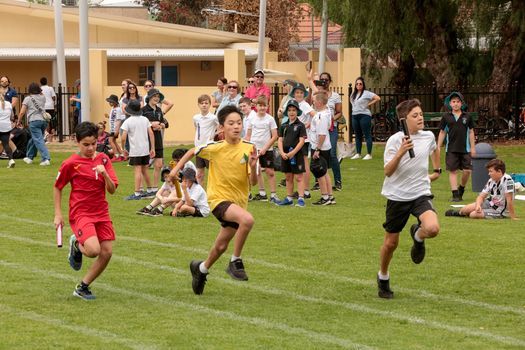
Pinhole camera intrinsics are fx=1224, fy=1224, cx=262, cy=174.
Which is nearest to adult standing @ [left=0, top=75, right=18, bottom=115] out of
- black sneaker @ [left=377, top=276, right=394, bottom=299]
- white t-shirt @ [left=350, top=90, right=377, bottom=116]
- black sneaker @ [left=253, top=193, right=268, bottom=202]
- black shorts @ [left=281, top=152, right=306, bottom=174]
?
white t-shirt @ [left=350, top=90, right=377, bottom=116]

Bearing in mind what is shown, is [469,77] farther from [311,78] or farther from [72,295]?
[72,295]

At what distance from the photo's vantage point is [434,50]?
3531 centimetres

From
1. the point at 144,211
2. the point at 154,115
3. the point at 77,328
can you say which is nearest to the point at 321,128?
the point at 144,211

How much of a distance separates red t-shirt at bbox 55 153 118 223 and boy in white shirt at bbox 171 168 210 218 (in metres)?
6.22

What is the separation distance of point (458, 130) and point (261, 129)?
10.4 ft

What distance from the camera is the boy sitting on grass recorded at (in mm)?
16875

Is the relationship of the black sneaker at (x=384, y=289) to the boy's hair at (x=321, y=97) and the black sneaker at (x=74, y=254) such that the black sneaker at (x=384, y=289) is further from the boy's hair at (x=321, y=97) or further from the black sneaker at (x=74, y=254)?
the boy's hair at (x=321, y=97)

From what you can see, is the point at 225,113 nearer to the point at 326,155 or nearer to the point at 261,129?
the point at 261,129

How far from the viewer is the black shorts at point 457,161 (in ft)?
64.0

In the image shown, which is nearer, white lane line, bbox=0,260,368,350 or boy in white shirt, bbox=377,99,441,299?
white lane line, bbox=0,260,368,350

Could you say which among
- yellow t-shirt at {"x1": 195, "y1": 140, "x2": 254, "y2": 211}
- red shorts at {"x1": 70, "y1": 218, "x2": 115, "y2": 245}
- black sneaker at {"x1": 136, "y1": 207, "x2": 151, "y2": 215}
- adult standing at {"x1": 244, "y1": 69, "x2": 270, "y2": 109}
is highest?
adult standing at {"x1": 244, "y1": 69, "x2": 270, "y2": 109}

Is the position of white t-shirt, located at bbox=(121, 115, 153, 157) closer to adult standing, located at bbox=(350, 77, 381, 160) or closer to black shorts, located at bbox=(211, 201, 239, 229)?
black shorts, located at bbox=(211, 201, 239, 229)

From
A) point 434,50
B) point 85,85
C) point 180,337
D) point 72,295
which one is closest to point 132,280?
point 72,295

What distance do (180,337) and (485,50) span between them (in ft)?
94.5
